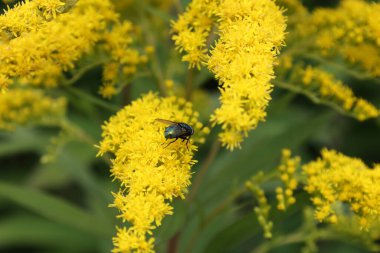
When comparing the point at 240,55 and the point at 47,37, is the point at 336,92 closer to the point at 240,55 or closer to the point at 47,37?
the point at 240,55

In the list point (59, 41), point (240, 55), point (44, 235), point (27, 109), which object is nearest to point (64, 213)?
point (27, 109)

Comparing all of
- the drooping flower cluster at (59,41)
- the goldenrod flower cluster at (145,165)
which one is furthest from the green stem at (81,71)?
the goldenrod flower cluster at (145,165)

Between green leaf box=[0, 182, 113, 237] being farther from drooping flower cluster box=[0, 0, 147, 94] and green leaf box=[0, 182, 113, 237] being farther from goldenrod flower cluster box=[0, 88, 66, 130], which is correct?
drooping flower cluster box=[0, 0, 147, 94]

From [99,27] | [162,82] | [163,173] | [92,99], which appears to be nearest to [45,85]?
[92,99]

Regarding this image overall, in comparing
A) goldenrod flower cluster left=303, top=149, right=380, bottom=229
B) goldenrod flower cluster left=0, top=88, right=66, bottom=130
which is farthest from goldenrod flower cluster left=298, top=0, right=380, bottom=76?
goldenrod flower cluster left=0, top=88, right=66, bottom=130

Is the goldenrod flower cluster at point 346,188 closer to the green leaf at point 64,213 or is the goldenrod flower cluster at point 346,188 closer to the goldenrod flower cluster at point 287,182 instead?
the goldenrod flower cluster at point 287,182

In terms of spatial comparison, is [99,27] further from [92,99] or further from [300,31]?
[300,31]

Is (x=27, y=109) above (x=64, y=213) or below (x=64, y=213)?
above
